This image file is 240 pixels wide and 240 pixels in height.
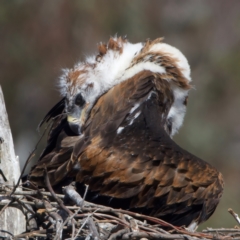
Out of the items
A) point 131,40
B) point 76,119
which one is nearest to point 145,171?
point 76,119

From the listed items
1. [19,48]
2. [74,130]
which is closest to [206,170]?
[74,130]

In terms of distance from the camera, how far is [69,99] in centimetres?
616

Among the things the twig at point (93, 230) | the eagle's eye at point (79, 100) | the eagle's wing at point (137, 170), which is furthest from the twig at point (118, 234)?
the eagle's eye at point (79, 100)

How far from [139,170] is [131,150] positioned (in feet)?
0.53

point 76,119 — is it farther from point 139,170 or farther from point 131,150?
point 139,170

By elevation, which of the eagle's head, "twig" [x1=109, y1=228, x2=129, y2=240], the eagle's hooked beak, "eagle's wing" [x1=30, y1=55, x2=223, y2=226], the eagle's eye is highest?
the eagle's head

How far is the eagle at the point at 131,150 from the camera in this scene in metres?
5.23

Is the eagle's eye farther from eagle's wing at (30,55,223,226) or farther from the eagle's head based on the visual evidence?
eagle's wing at (30,55,223,226)

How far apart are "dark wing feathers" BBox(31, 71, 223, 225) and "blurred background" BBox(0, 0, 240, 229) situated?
7.21 meters

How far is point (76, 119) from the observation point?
589cm

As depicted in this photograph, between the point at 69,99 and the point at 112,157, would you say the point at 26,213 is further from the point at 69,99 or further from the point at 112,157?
the point at 69,99

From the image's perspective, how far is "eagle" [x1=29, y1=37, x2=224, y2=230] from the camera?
5.23 meters

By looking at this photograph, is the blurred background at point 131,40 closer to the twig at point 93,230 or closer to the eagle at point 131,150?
the eagle at point 131,150

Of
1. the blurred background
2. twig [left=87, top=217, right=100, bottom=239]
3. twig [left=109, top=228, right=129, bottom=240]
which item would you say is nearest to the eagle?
twig [left=109, top=228, right=129, bottom=240]
